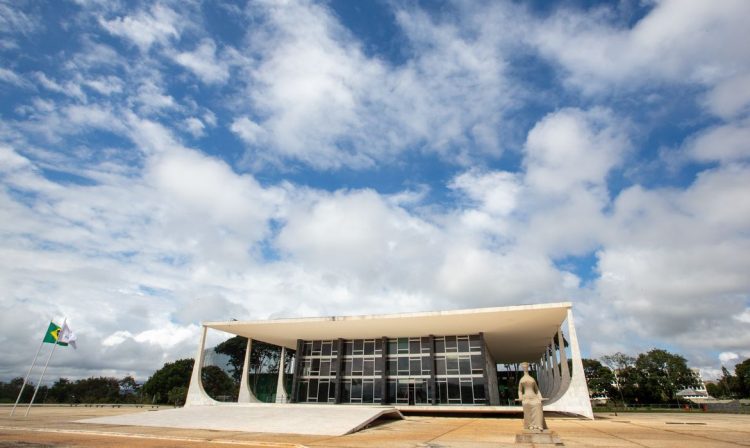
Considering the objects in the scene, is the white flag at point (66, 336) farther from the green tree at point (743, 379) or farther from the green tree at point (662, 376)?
the green tree at point (743, 379)

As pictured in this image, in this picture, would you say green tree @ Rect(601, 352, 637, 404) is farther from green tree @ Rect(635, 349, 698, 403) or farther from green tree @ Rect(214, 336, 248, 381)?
green tree @ Rect(214, 336, 248, 381)

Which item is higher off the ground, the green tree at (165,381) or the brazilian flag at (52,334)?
the brazilian flag at (52,334)

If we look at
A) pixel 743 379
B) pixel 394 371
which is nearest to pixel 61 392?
pixel 394 371

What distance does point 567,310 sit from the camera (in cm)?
2331

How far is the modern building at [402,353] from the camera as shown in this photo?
26.7 m

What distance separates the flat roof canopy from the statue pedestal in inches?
597

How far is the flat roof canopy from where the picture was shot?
24750mm

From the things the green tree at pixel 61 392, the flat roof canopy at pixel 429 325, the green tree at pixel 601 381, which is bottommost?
the green tree at pixel 61 392

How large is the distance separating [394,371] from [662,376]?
51.1 metres

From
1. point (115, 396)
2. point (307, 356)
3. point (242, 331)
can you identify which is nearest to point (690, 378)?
point (307, 356)

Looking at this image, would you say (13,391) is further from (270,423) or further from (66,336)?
(270,423)

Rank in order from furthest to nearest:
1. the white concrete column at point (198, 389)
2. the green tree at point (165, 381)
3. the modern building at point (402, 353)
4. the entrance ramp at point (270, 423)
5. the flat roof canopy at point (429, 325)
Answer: the green tree at point (165, 381), the white concrete column at point (198, 389), the modern building at point (402, 353), the flat roof canopy at point (429, 325), the entrance ramp at point (270, 423)

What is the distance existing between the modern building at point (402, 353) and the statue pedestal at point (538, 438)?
15150mm

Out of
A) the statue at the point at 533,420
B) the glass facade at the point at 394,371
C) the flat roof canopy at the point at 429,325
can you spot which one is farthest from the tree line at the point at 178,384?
the statue at the point at 533,420
